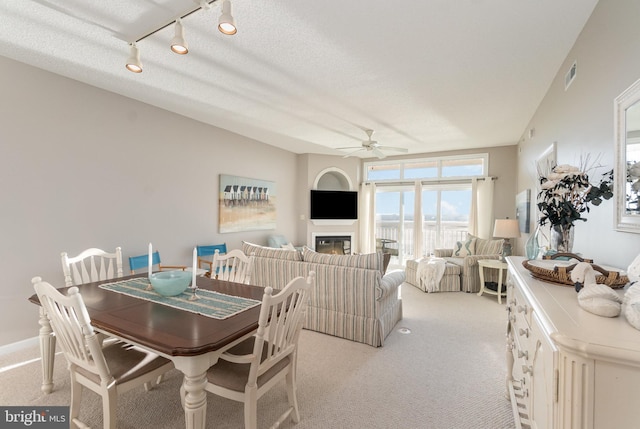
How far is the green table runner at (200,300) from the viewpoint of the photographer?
5.58 feet

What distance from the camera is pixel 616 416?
2.28 ft

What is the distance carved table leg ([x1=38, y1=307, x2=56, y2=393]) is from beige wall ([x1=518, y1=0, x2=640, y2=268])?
3.56m

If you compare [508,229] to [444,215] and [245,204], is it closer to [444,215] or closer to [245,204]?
[444,215]

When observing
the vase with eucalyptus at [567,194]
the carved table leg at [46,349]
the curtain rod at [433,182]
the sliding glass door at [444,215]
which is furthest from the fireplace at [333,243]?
the vase with eucalyptus at [567,194]

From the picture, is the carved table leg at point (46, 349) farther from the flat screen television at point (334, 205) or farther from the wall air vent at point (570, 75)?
the flat screen television at point (334, 205)

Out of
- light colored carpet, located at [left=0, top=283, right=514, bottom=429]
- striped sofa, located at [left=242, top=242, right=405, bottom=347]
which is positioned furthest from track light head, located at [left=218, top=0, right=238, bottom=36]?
light colored carpet, located at [left=0, top=283, right=514, bottom=429]

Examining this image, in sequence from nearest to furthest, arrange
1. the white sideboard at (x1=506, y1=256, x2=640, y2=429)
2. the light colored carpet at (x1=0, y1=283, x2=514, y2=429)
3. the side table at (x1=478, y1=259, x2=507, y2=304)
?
the white sideboard at (x1=506, y1=256, x2=640, y2=429) < the light colored carpet at (x1=0, y1=283, x2=514, y2=429) < the side table at (x1=478, y1=259, x2=507, y2=304)

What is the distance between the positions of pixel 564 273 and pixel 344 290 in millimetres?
2019

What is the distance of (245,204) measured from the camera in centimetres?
537

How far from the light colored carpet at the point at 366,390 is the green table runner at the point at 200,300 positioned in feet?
2.52

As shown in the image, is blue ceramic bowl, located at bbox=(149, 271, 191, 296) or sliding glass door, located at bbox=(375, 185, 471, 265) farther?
sliding glass door, located at bbox=(375, 185, 471, 265)

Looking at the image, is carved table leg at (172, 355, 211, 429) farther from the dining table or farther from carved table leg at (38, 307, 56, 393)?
carved table leg at (38, 307, 56, 393)

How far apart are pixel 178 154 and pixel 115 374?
332 centimetres

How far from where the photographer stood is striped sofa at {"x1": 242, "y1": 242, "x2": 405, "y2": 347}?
114 inches
